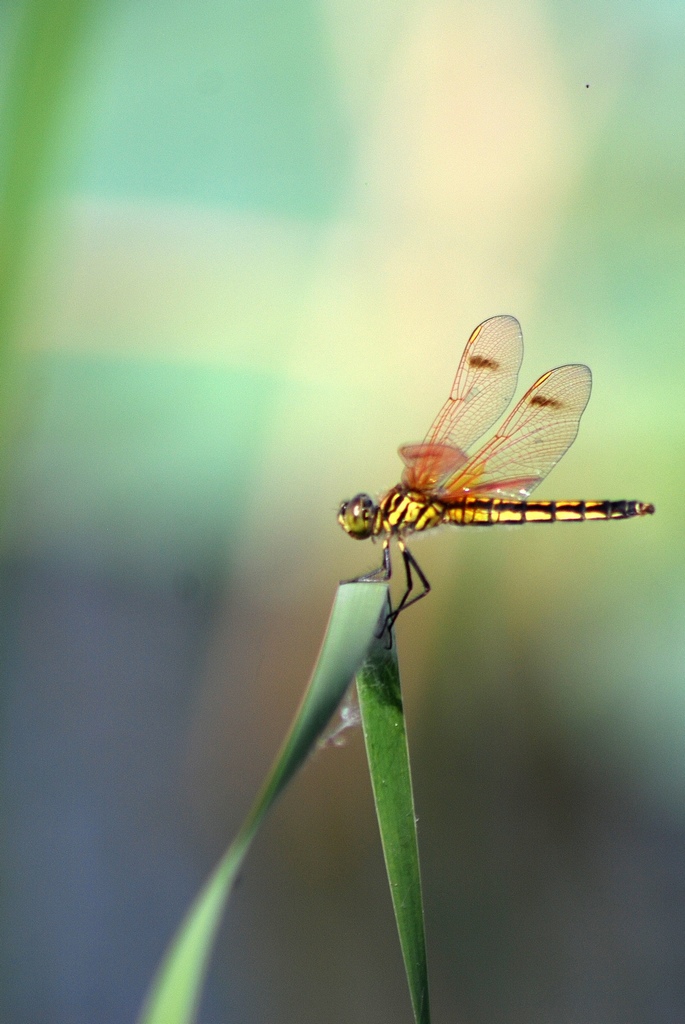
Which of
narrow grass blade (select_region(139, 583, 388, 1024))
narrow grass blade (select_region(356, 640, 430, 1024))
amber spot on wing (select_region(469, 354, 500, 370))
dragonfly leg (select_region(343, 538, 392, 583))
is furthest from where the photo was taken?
amber spot on wing (select_region(469, 354, 500, 370))

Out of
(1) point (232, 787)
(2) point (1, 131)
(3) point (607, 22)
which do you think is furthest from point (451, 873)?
(3) point (607, 22)

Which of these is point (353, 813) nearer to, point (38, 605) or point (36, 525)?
point (38, 605)

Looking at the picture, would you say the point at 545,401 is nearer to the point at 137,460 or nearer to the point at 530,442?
the point at 530,442

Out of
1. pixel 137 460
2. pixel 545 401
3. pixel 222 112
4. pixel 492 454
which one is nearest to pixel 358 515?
pixel 492 454

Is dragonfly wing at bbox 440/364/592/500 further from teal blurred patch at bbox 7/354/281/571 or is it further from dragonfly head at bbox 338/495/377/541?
teal blurred patch at bbox 7/354/281/571

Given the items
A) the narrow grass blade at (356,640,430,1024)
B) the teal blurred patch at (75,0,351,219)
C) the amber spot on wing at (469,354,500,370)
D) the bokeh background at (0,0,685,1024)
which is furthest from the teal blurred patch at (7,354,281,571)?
the narrow grass blade at (356,640,430,1024)

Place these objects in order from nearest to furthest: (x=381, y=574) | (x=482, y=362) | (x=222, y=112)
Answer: (x=381, y=574)
(x=482, y=362)
(x=222, y=112)
